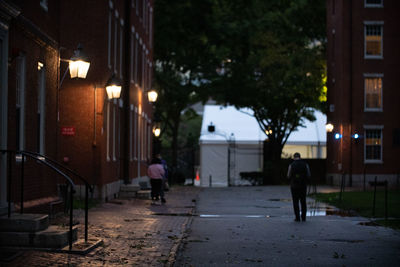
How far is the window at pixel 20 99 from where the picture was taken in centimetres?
1493

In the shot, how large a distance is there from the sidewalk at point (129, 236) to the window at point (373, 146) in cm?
2104

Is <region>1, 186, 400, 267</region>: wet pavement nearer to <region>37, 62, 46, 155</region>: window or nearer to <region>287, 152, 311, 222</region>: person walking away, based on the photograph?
<region>287, 152, 311, 222</region>: person walking away

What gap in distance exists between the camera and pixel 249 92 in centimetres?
4556

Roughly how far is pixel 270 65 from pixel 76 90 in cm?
2306

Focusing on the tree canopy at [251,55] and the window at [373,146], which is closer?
the window at [373,146]

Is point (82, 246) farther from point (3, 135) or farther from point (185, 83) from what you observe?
point (185, 83)

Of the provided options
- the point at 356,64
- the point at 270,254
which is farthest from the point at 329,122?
the point at 270,254

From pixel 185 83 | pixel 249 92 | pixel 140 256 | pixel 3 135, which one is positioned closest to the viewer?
pixel 140 256

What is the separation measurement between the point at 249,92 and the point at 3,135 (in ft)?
108

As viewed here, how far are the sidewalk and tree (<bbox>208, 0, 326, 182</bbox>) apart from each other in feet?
73.6

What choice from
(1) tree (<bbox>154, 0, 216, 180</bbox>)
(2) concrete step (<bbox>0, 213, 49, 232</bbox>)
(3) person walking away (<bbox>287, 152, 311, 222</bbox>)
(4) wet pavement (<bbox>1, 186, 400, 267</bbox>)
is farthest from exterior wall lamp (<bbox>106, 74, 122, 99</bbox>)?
(1) tree (<bbox>154, 0, 216, 180</bbox>)

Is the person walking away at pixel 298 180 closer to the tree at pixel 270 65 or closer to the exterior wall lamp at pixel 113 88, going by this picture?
the exterior wall lamp at pixel 113 88

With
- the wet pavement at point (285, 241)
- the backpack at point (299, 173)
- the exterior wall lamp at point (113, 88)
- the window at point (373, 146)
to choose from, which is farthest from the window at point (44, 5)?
the window at point (373, 146)

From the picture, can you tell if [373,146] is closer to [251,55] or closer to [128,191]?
[251,55]
